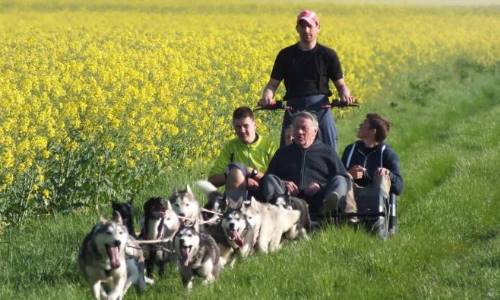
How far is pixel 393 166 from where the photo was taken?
10055 millimetres

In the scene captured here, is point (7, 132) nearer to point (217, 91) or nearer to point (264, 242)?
point (264, 242)

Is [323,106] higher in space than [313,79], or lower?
lower

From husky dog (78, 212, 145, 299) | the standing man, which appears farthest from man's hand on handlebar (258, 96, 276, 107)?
husky dog (78, 212, 145, 299)

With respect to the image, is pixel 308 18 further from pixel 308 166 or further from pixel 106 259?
pixel 106 259

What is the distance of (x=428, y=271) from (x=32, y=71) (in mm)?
7668

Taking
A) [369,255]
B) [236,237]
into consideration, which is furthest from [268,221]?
[369,255]

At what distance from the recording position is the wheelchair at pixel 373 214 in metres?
9.32

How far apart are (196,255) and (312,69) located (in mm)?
3672

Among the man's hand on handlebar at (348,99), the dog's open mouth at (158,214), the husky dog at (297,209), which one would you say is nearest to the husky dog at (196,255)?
the dog's open mouth at (158,214)

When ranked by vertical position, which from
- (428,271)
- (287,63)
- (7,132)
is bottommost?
(428,271)

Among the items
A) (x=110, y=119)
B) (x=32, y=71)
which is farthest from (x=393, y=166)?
(x=32, y=71)

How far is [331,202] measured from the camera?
923 cm

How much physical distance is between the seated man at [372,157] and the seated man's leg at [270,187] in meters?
0.86

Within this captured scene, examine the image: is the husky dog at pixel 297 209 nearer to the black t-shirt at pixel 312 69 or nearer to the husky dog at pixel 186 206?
the husky dog at pixel 186 206
